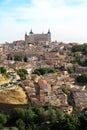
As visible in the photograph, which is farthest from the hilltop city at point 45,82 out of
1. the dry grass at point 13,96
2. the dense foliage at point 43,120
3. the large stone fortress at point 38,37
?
the large stone fortress at point 38,37

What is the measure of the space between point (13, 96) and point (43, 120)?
3726 millimetres

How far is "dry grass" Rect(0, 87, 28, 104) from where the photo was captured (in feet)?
81.4

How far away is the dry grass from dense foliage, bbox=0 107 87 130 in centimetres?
174

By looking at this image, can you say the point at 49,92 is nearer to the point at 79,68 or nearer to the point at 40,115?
the point at 40,115

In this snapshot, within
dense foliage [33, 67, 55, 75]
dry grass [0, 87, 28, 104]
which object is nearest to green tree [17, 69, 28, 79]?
dense foliage [33, 67, 55, 75]

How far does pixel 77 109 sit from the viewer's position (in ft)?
79.4

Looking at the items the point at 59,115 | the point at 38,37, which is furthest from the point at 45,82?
the point at 38,37

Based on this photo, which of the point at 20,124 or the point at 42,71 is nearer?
the point at 20,124

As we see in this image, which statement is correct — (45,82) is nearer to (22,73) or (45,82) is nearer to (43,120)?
(22,73)

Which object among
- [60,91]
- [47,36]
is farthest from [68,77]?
[47,36]

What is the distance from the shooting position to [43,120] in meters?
22.5

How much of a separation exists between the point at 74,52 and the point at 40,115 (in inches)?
1430

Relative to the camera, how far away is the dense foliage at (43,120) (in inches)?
829

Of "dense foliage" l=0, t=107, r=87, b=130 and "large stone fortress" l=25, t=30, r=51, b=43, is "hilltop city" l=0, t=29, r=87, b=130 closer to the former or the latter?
"dense foliage" l=0, t=107, r=87, b=130
